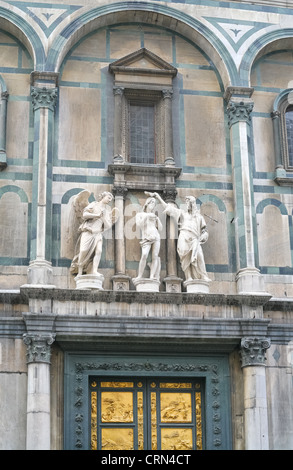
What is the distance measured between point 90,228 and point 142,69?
11.1 ft

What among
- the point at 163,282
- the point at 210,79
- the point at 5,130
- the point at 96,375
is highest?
the point at 210,79

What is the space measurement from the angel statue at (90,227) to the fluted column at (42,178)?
494mm

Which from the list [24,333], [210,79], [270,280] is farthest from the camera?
[210,79]

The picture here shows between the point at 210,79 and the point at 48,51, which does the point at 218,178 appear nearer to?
the point at 210,79

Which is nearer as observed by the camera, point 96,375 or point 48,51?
point 96,375

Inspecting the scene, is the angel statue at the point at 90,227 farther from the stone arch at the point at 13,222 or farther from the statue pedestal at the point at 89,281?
the stone arch at the point at 13,222

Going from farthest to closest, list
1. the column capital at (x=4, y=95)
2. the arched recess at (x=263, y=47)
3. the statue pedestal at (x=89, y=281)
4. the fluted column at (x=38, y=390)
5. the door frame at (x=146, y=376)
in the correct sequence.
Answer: the arched recess at (x=263, y=47), the column capital at (x=4, y=95), the statue pedestal at (x=89, y=281), the door frame at (x=146, y=376), the fluted column at (x=38, y=390)

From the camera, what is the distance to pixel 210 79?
58.5ft

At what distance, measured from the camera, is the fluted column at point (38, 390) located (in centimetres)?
1467

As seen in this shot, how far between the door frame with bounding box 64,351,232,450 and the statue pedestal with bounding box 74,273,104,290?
42.6 inches

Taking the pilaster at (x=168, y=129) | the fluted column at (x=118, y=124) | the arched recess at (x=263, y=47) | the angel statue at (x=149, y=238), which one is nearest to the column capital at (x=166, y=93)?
the pilaster at (x=168, y=129)

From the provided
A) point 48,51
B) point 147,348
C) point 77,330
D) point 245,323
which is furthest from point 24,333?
point 48,51

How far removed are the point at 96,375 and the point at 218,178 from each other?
168 inches

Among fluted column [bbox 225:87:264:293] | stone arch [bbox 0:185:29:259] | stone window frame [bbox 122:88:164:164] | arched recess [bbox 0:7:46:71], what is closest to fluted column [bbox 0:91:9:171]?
stone arch [bbox 0:185:29:259]
